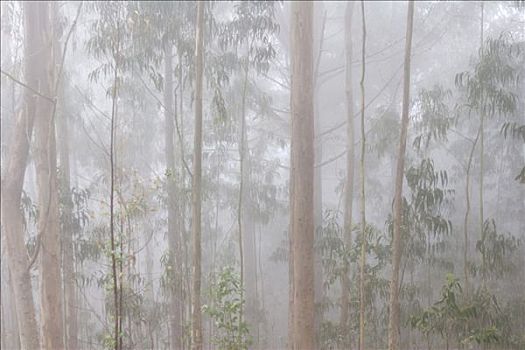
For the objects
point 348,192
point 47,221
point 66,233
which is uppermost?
point 348,192

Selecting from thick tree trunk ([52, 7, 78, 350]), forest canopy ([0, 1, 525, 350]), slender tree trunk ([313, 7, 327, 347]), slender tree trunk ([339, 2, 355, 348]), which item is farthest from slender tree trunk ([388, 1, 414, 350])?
thick tree trunk ([52, 7, 78, 350])

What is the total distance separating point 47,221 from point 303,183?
1.64 meters

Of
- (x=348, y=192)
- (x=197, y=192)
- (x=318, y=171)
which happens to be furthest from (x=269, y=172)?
(x=197, y=192)

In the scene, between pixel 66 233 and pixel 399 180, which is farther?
pixel 66 233

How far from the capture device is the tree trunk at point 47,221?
3721 millimetres

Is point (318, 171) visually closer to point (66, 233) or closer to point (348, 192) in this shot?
point (348, 192)

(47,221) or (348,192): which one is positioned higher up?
(348,192)

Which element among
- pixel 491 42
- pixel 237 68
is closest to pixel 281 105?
pixel 237 68

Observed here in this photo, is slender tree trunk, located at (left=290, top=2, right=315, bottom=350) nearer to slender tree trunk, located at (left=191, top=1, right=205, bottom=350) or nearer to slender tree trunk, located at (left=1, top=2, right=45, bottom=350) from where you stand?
slender tree trunk, located at (left=191, top=1, right=205, bottom=350)

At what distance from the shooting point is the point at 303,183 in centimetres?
366

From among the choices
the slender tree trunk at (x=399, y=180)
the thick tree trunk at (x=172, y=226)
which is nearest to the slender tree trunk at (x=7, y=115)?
the thick tree trunk at (x=172, y=226)

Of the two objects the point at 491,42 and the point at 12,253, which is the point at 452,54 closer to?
the point at 491,42

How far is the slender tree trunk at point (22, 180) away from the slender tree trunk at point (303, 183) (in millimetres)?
1621

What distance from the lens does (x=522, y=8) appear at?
5.42 metres
